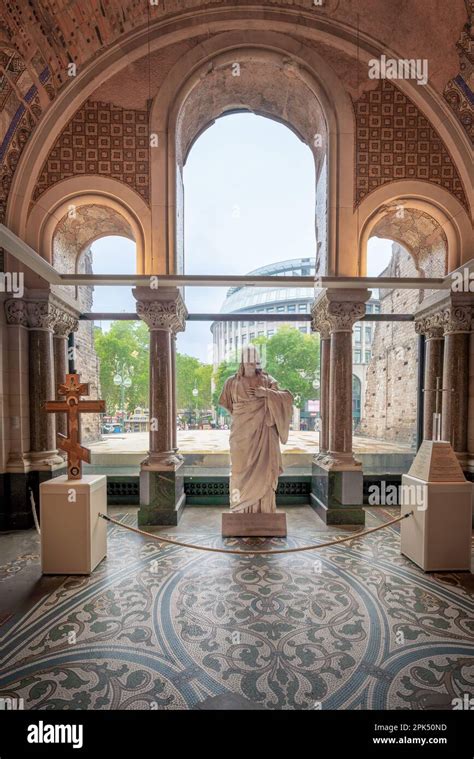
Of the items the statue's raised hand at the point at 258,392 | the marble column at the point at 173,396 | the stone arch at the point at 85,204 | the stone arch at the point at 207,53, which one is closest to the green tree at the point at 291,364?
the marble column at the point at 173,396

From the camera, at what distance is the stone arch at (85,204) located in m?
5.52

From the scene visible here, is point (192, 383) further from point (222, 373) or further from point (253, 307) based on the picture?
point (253, 307)

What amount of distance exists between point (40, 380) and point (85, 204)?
3138mm

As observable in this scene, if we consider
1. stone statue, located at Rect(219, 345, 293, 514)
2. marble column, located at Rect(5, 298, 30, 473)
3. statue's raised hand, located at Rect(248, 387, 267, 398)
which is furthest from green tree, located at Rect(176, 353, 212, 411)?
statue's raised hand, located at Rect(248, 387, 267, 398)

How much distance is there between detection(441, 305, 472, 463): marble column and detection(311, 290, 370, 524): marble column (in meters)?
1.61

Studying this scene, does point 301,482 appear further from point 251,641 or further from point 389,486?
point 251,641

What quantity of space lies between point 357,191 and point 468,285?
2.44 metres

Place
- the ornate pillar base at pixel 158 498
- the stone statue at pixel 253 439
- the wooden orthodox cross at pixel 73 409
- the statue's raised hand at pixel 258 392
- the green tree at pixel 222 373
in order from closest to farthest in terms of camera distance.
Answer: the wooden orthodox cross at pixel 73 409
the statue's raised hand at pixel 258 392
the stone statue at pixel 253 439
the ornate pillar base at pixel 158 498
the green tree at pixel 222 373

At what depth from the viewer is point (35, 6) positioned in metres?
4.54

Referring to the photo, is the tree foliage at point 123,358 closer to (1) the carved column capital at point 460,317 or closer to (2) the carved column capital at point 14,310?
(2) the carved column capital at point 14,310

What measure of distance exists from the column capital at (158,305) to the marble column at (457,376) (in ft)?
15.4

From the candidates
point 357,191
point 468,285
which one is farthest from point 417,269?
point 357,191

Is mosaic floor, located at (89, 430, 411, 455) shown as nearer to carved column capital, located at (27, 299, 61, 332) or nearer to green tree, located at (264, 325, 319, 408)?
carved column capital, located at (27, 299, 61, 332)
